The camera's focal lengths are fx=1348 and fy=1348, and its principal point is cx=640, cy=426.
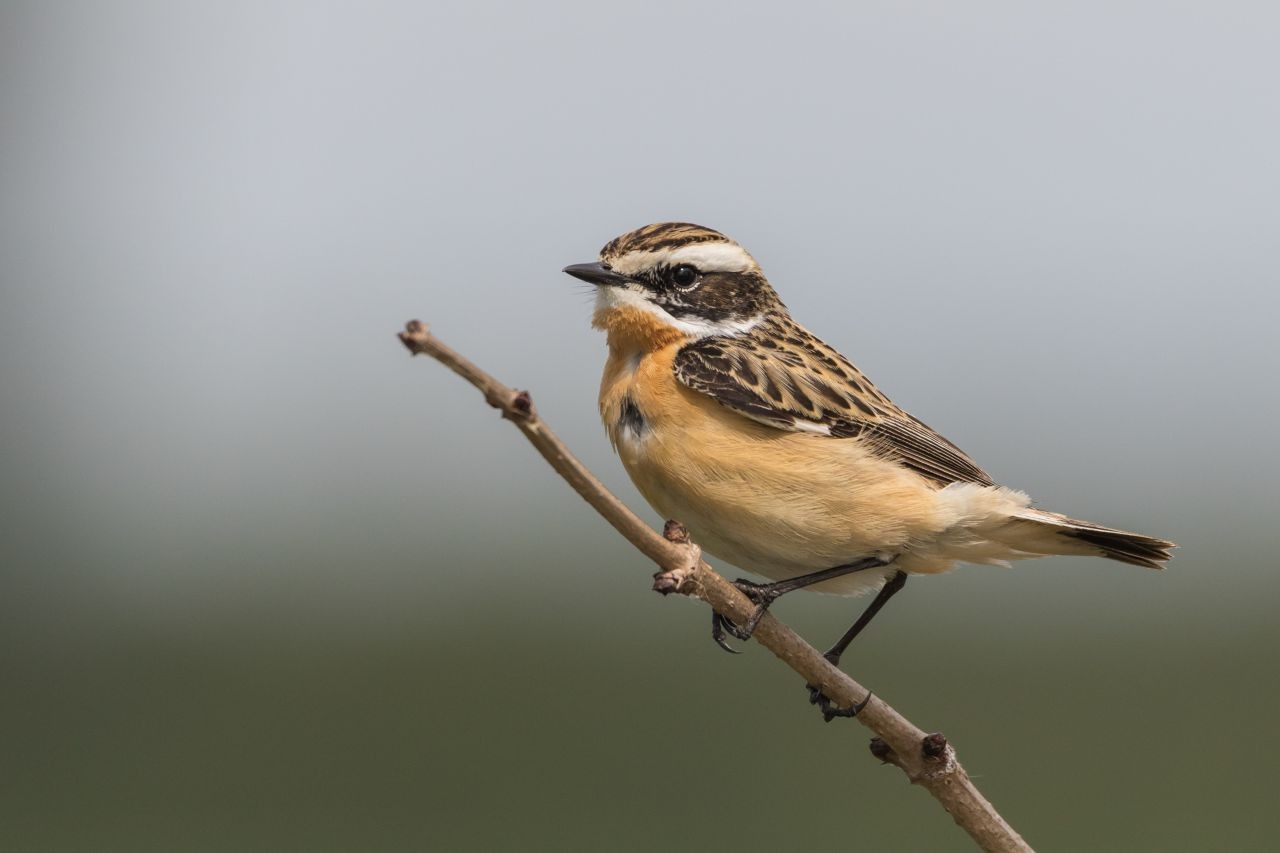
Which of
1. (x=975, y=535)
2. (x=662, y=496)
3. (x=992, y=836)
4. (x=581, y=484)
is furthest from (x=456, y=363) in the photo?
(x=975, y=535)

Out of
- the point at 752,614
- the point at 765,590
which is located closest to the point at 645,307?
the point at 765,590

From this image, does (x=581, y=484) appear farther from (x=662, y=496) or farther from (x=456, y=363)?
(x=662, y=496)

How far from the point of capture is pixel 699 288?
6.71 metres

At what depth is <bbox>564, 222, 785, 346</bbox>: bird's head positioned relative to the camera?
639 cm

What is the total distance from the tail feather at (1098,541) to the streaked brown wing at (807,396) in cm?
48

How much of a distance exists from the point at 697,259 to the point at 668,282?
0.22 m

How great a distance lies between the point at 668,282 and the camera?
653 centimetres

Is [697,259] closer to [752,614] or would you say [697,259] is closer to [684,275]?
[684,275]

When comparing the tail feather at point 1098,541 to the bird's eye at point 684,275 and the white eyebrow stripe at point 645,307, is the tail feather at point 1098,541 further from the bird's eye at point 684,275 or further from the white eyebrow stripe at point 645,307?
the bird's eye at point 684,275

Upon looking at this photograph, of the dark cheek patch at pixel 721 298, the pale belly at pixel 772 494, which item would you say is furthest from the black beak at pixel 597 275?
the pale belly at pixel 772 494

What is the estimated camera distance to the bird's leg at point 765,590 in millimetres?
4730

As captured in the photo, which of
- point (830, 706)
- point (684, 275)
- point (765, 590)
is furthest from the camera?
point (684, 275)

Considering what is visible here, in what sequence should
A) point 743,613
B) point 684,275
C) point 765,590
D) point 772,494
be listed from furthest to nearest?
point 684,275 < point 772,494 < point 765,590 < point 743,613

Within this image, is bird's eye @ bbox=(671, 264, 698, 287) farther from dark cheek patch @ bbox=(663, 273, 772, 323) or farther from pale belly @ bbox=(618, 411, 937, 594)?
pale belly @ bbox=(618, 411, 937, 594)
